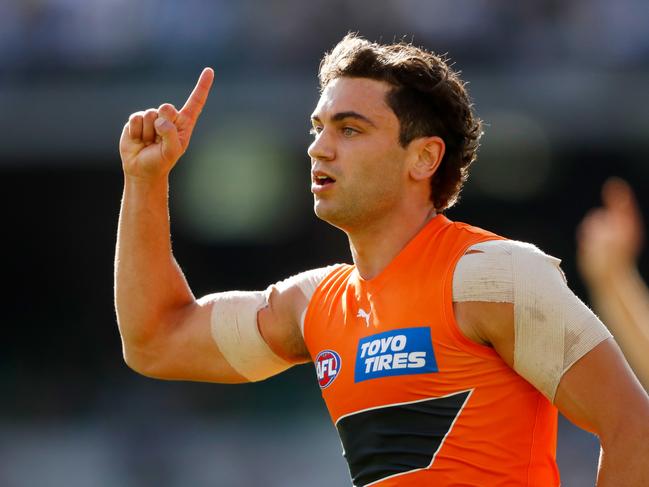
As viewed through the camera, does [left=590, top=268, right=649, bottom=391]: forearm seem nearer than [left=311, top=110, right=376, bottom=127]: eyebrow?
No

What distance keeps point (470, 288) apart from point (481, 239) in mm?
226

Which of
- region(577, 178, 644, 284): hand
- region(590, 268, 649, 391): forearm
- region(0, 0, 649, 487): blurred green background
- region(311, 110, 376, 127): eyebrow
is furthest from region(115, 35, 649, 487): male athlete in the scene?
region(0, 0, 649, 487): blurred green background

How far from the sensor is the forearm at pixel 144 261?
4.41 metres

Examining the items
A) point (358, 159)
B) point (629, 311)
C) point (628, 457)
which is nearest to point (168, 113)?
point (358, 159)

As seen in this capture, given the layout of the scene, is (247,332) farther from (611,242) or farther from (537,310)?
(611,242)

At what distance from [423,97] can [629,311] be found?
6.36 feet

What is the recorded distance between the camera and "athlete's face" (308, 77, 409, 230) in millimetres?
4004

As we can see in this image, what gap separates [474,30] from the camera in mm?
13922

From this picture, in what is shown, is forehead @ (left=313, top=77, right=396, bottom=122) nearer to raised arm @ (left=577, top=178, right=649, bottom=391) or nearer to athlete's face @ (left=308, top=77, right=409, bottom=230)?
athlete's face @ (left=308, top=77, right=409, bottom=230)

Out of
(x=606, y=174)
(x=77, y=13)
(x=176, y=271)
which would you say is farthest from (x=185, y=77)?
(x=176, y=271)

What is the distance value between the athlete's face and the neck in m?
0.04

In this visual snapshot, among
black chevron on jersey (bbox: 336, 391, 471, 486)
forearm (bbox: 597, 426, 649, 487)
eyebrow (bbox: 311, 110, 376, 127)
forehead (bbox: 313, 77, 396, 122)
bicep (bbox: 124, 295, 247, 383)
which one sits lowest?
forearm (bbox: 597, 426, 649, 487)

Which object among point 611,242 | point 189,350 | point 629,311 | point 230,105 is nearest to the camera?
point 189,350

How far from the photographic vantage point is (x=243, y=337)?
171 inches
